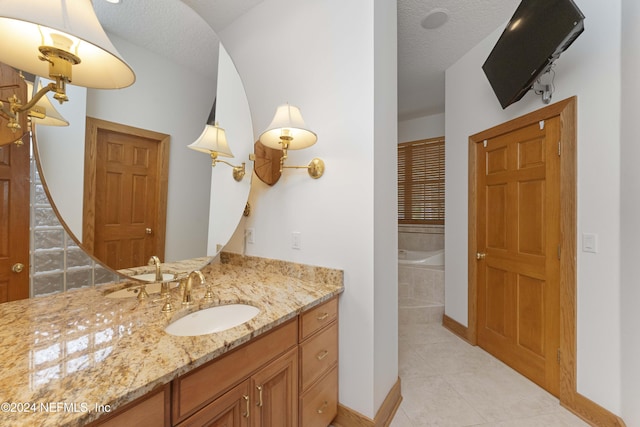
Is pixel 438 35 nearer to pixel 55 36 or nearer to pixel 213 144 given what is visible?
pixel 213 144

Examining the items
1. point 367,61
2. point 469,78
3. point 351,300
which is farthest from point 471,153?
point 351,300

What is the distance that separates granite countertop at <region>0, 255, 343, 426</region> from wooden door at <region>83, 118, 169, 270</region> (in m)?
0.25

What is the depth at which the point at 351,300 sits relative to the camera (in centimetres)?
148

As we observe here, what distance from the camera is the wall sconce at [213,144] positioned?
148cm

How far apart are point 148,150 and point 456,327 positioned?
125 inches

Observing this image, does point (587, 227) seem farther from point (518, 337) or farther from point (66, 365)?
point (66, 365)

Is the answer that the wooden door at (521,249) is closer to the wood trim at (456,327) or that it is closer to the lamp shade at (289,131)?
the wood trim at (456,327)

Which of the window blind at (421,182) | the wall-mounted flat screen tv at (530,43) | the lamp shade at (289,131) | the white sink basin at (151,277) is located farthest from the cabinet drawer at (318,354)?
the window blind at (421,182)

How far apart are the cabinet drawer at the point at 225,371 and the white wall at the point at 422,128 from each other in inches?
172

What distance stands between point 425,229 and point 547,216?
2.53 m

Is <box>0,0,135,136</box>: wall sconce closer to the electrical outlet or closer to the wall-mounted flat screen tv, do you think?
the electrical outlet

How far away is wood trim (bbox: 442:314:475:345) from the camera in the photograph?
101 inches

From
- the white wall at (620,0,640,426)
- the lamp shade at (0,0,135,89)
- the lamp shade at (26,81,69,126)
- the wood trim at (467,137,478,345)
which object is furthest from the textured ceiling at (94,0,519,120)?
the wood trim at (467,137,478,345)

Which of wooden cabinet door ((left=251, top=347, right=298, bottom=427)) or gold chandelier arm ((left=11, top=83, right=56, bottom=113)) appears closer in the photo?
gold chandelier arm ((left=11, top=83, right=56, bottom=113))
